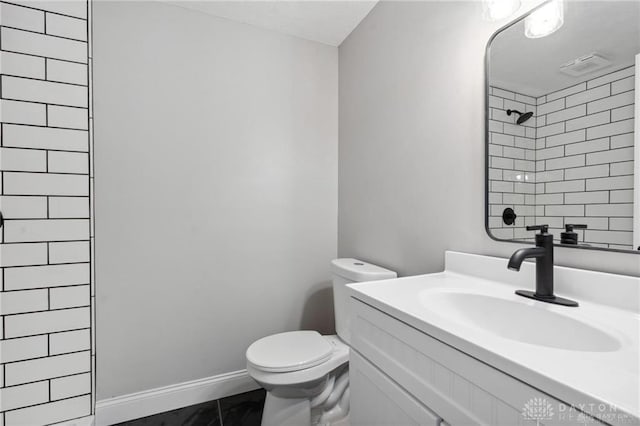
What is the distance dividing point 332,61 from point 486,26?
1170 mm

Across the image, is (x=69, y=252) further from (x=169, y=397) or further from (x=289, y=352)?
(x=169, y=397)

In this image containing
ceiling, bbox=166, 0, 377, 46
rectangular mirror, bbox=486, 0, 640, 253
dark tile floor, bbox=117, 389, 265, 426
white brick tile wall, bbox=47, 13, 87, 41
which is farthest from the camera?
ceiling, bbox=166, 0, 377, 46

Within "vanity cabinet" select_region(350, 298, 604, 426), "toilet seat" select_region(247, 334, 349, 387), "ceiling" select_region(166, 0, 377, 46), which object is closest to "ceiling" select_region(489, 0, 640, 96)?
"vanity cabinet" select_region(350, 298, 604, 426)

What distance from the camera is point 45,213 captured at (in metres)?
0.84

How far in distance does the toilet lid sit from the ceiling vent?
136cm

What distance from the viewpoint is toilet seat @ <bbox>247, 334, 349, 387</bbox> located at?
122 cm

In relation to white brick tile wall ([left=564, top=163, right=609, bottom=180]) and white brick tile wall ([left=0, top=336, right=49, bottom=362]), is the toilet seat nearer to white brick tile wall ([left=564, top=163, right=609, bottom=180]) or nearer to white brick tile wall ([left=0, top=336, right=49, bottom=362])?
white brick tile wall ([left=0, top=336, right=49, bottom=362])

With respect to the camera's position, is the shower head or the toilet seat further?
→ the toilet seat

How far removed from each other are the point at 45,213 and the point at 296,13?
61.9 inches

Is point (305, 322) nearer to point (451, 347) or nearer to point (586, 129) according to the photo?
point (451, 347)

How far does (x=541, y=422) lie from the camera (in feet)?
1.43

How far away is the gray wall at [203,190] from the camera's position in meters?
1.51

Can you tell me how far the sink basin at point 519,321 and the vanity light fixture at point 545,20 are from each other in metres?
0.82

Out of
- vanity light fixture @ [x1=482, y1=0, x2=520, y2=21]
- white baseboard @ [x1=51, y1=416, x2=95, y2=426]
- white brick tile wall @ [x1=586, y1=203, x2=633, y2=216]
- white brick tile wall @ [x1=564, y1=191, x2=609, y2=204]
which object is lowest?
white baseboard @ [x1=51, y1=416, x2=95, y2=426]
